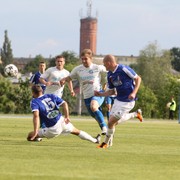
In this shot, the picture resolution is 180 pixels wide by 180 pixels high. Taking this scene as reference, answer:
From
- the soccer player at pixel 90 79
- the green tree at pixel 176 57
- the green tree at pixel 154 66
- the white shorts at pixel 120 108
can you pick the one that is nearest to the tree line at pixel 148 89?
the green tree at pixel 154 66

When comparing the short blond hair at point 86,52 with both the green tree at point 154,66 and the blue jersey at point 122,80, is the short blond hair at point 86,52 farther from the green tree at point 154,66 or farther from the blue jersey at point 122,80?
the green tree at point 154,66

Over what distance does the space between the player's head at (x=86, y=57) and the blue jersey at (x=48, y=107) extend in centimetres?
306

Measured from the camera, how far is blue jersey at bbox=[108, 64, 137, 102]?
15.1m

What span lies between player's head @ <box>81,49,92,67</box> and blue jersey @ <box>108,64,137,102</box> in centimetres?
221

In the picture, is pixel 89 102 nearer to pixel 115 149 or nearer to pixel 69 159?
pixel 115 149

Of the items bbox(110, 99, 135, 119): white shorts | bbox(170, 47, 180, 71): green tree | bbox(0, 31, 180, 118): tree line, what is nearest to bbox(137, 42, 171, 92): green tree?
bbox(0, 31, 180, 118): tree line

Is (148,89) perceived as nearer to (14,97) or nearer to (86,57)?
(14,97)

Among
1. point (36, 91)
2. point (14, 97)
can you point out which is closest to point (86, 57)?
point (36, 91)

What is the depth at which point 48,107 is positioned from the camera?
47.6ft

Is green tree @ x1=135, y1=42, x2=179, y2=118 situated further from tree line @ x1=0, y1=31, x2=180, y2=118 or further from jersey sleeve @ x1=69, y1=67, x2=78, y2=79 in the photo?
jersey sleeve @ x1=69, y1=67, x2=78, y2=79

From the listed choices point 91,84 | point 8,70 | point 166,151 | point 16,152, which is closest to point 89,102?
point 91,84

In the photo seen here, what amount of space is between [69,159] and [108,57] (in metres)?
3.62

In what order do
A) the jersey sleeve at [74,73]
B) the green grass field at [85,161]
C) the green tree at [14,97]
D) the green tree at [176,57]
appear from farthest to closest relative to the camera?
the green tree at [176,57] < the green tree at [14,97] < the jersey sleeve at [74,73] < the green grass field at [85,161]

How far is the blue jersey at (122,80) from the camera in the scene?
49.6 ft
